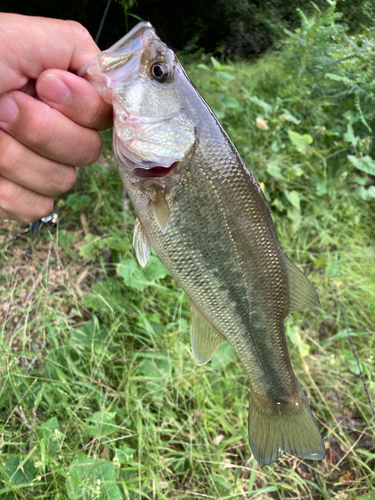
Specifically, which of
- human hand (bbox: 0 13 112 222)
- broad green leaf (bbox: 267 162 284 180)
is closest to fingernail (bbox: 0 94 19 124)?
human hand (bbox: 0 13 112 222)

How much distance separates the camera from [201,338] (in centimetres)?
138

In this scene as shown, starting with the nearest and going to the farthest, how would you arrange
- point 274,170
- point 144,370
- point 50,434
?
point 50,434
point 144,370
point 274,170

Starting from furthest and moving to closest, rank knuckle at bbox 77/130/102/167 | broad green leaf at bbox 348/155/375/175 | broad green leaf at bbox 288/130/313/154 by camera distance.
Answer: broad green leaf at bbox 348/155/375/175
broad green leaf at bbox 288/130/313/154
knuckle at bbox 77/130/102/167

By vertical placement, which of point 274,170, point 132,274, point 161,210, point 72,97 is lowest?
point 132,274

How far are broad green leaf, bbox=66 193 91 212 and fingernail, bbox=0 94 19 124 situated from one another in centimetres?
157

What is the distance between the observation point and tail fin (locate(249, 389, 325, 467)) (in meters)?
1.37

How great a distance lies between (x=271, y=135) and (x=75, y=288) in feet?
8.99

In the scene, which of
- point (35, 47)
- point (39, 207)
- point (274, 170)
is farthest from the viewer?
point (274, 170)

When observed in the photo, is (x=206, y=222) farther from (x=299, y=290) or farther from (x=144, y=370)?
(x=144, y=370)

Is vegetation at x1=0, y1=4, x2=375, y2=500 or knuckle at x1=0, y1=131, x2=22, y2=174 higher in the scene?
knuckle at x1=0, y1=131, x2=22, y2=174

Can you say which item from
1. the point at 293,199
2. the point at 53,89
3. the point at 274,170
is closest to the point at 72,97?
the point at 53,89

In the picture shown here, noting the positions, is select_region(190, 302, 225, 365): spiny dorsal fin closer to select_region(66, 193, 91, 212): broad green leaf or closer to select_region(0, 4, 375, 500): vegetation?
select_region(0, 4, 375, 500): vegetation

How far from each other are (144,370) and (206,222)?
4.42 ft

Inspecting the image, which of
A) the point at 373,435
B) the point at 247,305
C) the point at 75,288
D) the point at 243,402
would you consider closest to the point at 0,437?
the point at 75,288
